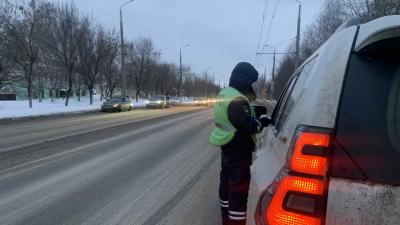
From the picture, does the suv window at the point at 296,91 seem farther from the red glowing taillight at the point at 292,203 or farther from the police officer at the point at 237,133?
the police officer at the point at 237,133

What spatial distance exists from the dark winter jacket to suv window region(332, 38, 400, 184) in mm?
2135

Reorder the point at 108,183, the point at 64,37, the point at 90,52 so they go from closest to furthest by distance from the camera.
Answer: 1. the point at 108,183
2. the point at 64,37
3. the point at 90,52

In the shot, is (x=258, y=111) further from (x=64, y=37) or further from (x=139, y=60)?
(x=139, y=60)

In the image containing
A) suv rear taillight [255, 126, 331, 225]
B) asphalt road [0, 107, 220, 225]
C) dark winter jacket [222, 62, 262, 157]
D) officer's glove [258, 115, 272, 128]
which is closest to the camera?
suv rear taillight [255, 126, 331, 225]

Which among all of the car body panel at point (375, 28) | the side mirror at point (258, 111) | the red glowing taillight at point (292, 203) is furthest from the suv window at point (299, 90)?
the side mirror at point (258, 111)

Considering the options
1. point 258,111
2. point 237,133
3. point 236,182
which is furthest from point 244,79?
point 236,182

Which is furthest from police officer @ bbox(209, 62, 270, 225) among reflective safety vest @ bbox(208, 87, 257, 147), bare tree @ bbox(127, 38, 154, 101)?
bare tree @ bbox(127, 38, 154, 101)

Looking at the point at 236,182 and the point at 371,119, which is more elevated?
the point at 371,119

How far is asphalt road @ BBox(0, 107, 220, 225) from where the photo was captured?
6188 millimetres

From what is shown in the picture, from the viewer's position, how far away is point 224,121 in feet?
14.8

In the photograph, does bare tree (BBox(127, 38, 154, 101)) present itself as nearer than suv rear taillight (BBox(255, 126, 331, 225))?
No

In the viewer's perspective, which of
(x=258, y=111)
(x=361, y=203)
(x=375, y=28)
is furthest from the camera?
(x=258, y=111)

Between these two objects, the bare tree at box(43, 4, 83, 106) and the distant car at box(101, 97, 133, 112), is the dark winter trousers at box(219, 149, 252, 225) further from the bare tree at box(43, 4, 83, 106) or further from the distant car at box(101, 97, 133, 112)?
the bare tree at box(43, 4, 83, 106)

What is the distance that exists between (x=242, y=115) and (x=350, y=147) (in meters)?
2.30
